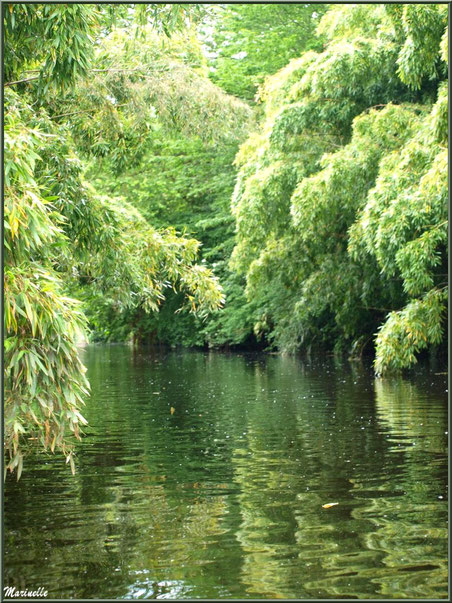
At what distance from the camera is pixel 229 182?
35.0m

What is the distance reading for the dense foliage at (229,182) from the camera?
6.39 meters

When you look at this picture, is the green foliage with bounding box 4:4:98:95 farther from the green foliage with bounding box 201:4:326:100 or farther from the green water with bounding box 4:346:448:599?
the green foliage with bounding box 201:4:326:100

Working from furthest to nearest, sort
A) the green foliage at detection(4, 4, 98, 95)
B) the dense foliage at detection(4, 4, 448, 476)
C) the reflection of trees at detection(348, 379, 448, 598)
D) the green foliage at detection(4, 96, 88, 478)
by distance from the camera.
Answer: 1. the green foliage at detection(4, 4, 98, 95)
2. the dense foliage at detection(4, 4, 448, 476)
3. the green foliage at detection(4, 96, 88, 478)
4. the reflection of trees at detection(348, 379, 448, 598)

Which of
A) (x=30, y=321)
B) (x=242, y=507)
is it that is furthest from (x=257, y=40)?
(x=30, y=321)

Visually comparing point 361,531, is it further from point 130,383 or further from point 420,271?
point 130,383

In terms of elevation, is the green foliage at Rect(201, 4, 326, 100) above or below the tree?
above

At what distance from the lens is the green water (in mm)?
5320

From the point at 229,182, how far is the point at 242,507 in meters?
28.6

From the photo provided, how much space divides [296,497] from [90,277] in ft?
20.8

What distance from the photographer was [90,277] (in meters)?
12.9

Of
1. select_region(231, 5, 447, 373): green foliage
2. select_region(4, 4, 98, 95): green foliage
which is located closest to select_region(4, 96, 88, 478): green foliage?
select_region(4, 4, 98, 95): green foliage

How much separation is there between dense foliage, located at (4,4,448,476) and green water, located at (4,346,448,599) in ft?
2.41

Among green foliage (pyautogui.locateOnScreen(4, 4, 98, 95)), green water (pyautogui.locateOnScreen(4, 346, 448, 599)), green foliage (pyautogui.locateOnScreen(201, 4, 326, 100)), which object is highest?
green foliage (pyautogui.locateOnScreen(201, 4, 326, 100))

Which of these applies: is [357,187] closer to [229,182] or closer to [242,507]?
[229,182]
